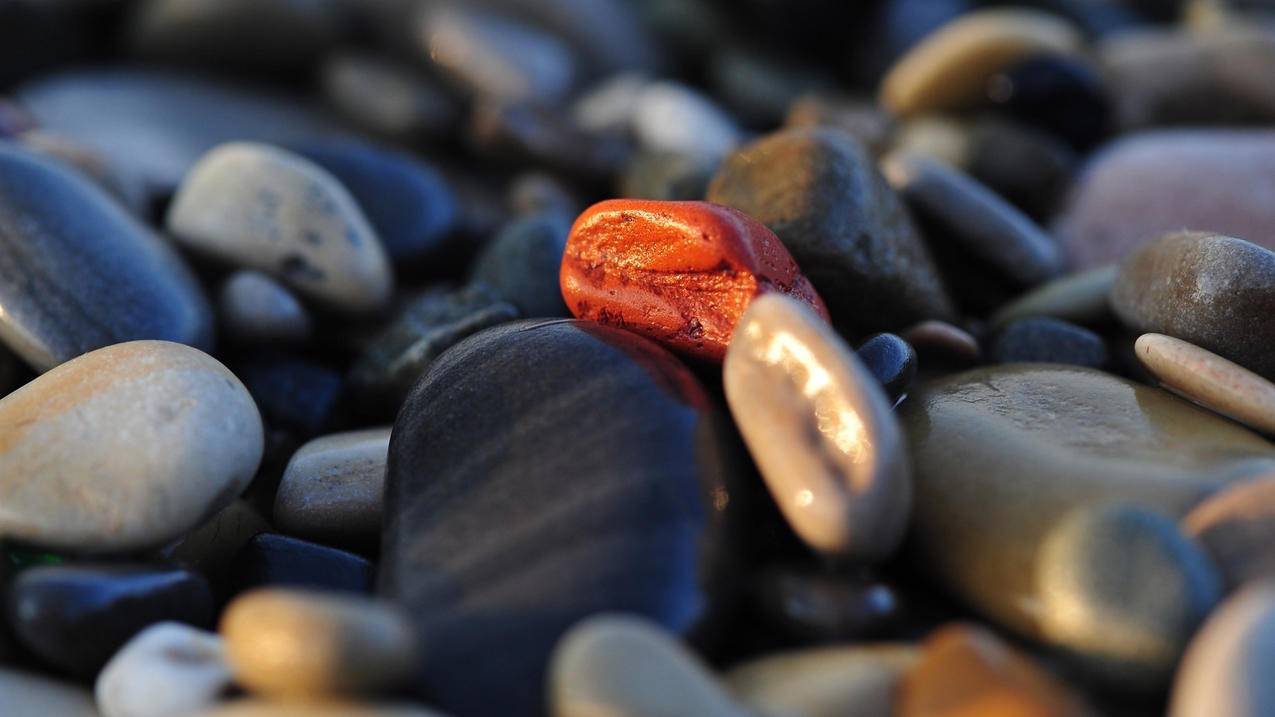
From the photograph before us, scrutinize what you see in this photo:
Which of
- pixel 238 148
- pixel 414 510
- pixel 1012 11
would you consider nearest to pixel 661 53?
pixel 1012 11

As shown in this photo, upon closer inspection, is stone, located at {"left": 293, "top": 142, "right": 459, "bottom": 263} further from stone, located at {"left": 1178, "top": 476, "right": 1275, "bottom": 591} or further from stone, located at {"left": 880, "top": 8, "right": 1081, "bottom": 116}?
stone, located at {"left": 1178, "top": 476, "right": 1275, "bottom": 591}

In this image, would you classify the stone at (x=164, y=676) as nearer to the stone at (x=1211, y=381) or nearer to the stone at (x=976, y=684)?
the stone at (x=976, y=684)

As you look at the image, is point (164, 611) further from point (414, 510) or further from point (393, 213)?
point (393, 213)

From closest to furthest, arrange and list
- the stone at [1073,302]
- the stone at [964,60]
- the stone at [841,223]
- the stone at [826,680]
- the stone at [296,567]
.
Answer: the stone at [826,680] < the stone at [296,567] < the stone at [841,223] < the stone at [1073,302] < the stone at [964,60]

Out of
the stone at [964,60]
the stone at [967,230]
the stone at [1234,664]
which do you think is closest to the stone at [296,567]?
the stone at [1234,664]

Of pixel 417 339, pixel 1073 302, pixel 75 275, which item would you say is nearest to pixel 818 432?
pixel 417 339

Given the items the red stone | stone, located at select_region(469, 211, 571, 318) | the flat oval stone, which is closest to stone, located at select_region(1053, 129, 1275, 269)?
the red stone
